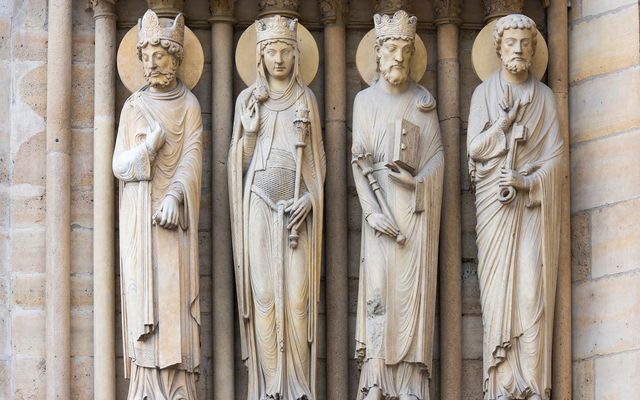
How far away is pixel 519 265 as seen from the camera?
15859 millimetres

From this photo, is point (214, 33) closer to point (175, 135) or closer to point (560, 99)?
point (175, 135)

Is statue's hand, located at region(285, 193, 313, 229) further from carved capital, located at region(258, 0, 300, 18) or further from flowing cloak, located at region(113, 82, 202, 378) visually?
carved capital, located at region(258, 0, 300, 18)

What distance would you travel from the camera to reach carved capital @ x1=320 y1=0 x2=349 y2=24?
16.5m

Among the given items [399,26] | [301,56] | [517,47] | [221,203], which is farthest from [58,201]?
[517,47]

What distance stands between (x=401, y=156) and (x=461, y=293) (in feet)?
3.05

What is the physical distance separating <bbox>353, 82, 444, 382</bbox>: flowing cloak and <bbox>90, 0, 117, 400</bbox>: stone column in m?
1.40

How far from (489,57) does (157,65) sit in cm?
192

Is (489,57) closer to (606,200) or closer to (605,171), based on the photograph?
(605,171)

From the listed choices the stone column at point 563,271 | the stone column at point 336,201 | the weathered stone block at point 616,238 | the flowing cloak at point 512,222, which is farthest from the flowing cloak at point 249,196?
the weathered stone block at point 616,238

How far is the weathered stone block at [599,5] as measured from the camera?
16375 mm

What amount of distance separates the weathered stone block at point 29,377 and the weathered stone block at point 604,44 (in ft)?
11.5

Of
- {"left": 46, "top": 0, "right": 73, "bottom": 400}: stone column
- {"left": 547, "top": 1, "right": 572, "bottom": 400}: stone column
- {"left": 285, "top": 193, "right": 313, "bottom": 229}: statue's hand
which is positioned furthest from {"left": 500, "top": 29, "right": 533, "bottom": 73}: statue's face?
{"left": 46, "top": 0, "right": 73, "bottom": 400}: stone column

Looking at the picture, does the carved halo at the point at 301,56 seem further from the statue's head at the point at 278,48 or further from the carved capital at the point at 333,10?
the carved capital at the point at 333,10

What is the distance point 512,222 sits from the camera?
15891 millimetres
